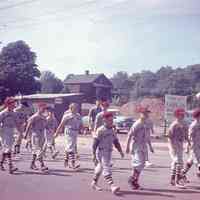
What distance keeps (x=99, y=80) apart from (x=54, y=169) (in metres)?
67.1

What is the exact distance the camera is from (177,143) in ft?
35.7

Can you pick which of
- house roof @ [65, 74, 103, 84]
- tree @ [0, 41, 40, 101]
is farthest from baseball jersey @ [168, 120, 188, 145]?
house roof @ [65, 74, 103, 84]

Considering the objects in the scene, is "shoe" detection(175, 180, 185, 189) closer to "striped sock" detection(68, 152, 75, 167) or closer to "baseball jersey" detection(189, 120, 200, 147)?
"baseball jersey" detection(189, 120, 200, 147)

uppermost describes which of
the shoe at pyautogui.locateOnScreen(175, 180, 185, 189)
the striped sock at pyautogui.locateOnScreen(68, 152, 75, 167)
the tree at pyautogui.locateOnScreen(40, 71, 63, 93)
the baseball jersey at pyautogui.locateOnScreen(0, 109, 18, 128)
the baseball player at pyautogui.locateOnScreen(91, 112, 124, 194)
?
the tree at pyautogui.locateOnScreen(40, 71, 63, 93)

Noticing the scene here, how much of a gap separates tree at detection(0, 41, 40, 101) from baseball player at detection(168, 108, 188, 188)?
53683mm

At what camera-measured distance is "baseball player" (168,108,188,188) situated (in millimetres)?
10805

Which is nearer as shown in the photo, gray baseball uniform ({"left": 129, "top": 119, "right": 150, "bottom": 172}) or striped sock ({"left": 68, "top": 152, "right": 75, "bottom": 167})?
gray baseball uniform ({"left": 129, "top": 119, "right": 150, "bottom": 172})

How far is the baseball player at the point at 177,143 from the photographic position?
10.8 m

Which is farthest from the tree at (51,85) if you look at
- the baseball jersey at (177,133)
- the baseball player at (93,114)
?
the baseball jersey at (177,133)

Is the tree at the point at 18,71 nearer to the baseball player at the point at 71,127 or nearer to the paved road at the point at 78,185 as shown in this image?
the baseball player at the point at 71,127

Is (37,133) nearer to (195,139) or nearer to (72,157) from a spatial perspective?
(72,157)

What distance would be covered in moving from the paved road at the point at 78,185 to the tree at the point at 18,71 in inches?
2018

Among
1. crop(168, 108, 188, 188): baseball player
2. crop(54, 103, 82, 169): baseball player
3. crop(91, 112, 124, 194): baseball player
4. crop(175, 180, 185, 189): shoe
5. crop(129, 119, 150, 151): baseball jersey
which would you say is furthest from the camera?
crop(54, 103, 82, 169): baseball player

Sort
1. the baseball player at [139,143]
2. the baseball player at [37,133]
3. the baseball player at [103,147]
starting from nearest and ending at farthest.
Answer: the baseball player at [103,147]
the baseball player at [139,143]
the baseball player at [37,133]
